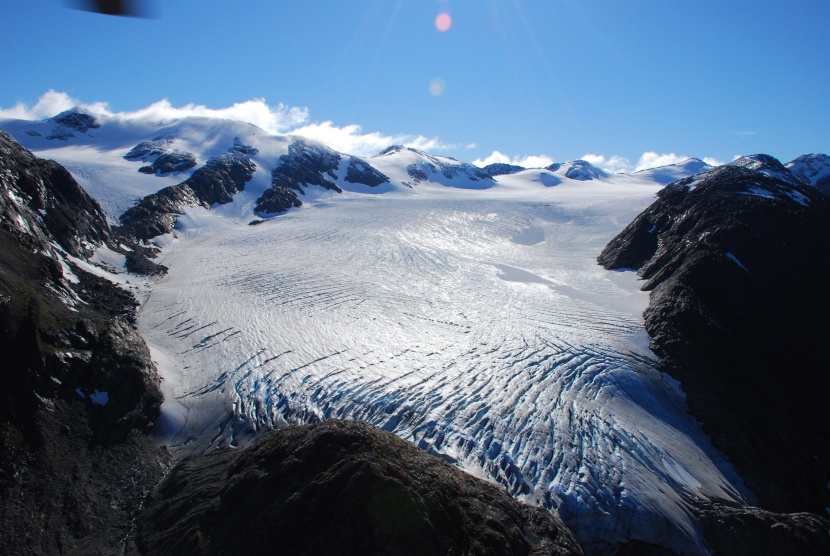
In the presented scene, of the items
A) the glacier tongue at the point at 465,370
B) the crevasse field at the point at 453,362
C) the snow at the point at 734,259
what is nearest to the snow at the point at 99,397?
the crevasse field at the point at 453,362

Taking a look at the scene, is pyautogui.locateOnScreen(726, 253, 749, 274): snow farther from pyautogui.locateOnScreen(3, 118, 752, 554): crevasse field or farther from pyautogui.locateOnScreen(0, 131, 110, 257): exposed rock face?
pyautogui.locateOnScreen(0, 131, 110, 257): exposed rock face

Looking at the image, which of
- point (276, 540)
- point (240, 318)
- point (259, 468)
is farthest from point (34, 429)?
point (240, 318)

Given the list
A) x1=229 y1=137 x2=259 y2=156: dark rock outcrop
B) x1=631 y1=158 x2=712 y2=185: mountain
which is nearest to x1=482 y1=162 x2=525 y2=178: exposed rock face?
x1=631 y1=158 x2=712 y2=185: mountain

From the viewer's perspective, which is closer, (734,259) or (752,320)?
(752,320)

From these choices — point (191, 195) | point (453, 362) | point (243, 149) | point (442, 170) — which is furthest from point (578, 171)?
point (453, 362)

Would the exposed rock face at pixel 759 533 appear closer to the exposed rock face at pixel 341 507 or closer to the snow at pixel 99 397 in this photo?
the exposed rock face at pixel 341 507

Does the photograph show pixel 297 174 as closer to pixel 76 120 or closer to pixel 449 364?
pixel 76 120
